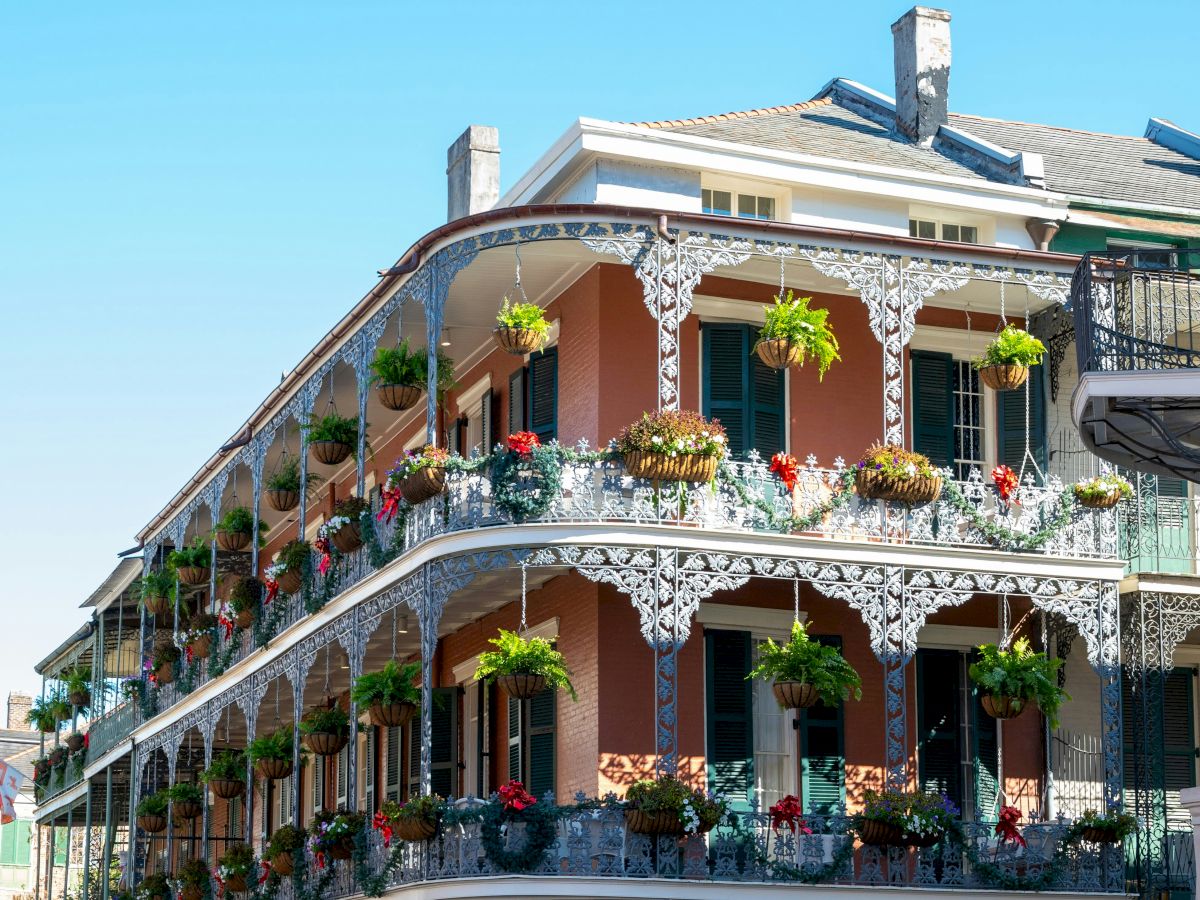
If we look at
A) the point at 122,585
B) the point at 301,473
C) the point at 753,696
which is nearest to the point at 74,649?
the point at 122,585

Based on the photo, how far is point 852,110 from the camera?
27188 mm

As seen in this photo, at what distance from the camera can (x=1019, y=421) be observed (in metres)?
22.4

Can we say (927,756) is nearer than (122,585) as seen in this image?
Yes

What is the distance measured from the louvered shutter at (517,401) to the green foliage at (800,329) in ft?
10.2

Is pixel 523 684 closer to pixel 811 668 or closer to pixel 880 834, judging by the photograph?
pixel 811 668

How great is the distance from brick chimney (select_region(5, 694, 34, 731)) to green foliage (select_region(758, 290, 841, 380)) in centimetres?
5111

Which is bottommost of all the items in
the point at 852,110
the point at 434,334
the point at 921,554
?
the point at 921,554

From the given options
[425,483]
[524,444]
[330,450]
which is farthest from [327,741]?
[524,444]

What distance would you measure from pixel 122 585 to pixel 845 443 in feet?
57.1

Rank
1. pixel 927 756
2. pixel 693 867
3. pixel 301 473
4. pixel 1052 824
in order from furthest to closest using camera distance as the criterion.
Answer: pixel 301 473, pixel 927 756, pixel 1052 824, pixel 693 867

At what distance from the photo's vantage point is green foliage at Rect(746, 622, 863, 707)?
A: 19391 millimetres

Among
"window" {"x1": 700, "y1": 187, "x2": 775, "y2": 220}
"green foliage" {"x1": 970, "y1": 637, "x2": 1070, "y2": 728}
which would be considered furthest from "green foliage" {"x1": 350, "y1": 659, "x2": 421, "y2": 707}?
"window" {"x1": 700, "y1": 187, "x2": 775, "y2": 220}

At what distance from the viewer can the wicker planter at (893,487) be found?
19.9 meters

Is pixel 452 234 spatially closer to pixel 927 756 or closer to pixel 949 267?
pixel 949 267
